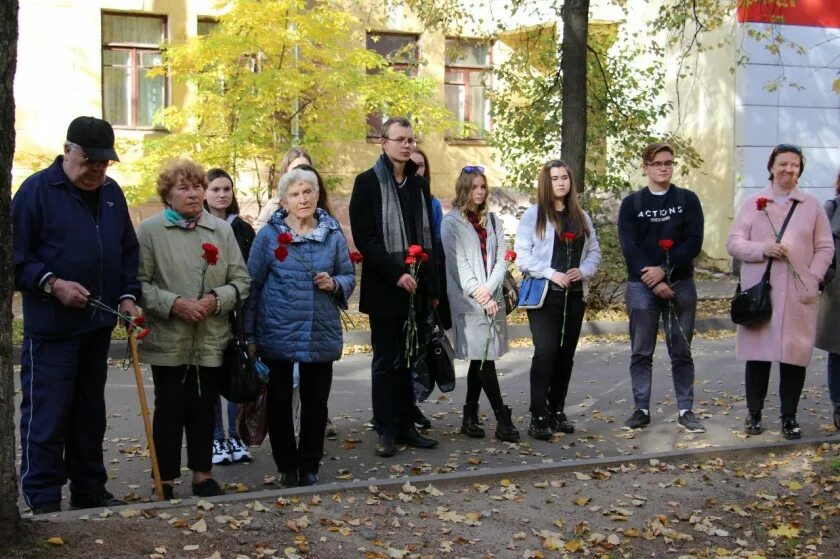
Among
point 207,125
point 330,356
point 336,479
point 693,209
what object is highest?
point 207,125

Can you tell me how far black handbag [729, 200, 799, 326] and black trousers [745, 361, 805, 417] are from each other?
0.37 metres

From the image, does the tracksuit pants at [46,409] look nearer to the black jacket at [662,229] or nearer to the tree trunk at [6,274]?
the tree trunk at [6,274]

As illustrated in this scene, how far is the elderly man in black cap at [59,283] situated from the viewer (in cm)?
591

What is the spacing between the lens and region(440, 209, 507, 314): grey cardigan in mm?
8211

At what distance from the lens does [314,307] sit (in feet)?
22.5

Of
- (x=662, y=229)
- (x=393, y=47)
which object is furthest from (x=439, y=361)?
(x=393, y=47)

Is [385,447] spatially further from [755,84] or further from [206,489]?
[755,84]

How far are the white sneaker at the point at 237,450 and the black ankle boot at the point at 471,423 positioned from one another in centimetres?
172

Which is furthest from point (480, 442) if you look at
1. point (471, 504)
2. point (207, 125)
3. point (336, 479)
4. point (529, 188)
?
point (207, 125)

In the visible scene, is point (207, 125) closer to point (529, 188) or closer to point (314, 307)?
point (529, 188)

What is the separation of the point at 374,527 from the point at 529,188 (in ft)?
41.0

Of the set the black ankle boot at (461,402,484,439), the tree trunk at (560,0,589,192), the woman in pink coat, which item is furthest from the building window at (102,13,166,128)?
the woman in pink coat

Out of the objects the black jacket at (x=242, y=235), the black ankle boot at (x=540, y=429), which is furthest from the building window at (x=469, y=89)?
the black jacket at (x=242, y=235)

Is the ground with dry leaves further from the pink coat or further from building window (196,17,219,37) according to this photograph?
building window (196,17,219,37)
